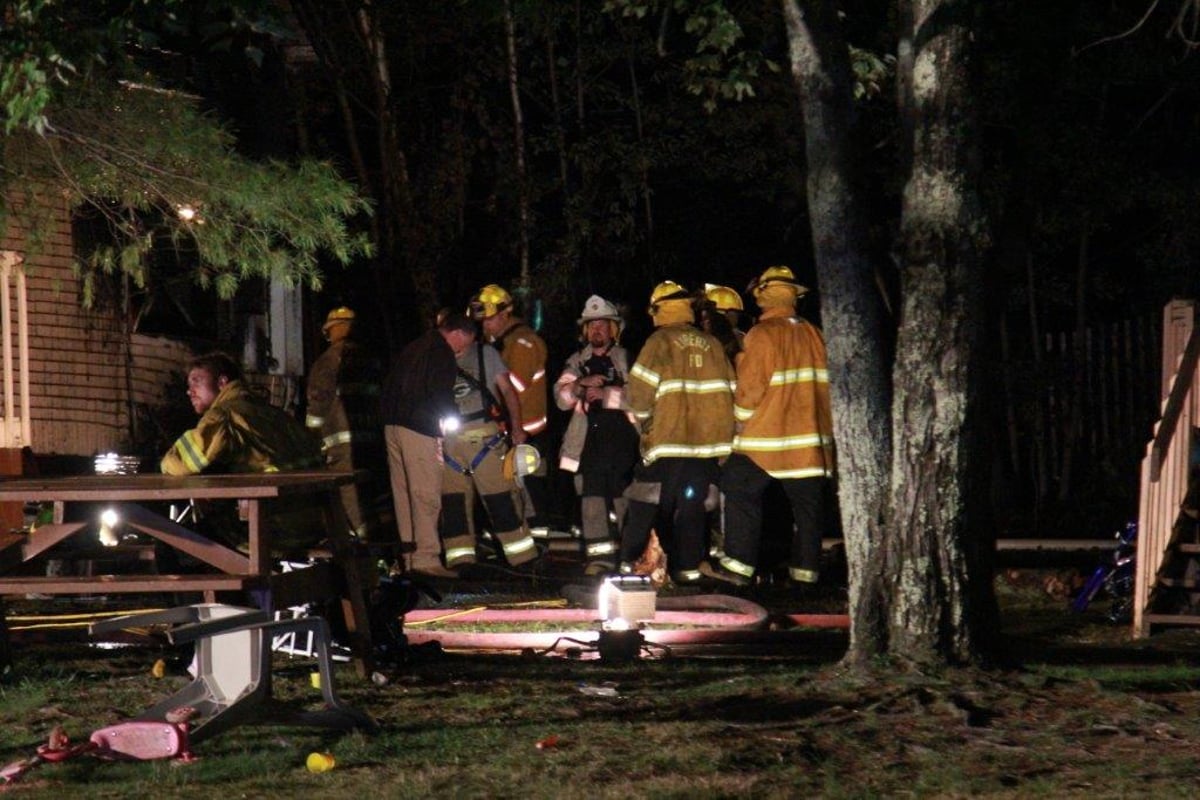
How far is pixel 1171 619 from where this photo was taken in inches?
410

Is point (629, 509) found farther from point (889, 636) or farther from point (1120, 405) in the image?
point (1120, 405)

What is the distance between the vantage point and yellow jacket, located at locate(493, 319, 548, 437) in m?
14.4

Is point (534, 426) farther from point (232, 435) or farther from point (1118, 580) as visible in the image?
point (232, 435)

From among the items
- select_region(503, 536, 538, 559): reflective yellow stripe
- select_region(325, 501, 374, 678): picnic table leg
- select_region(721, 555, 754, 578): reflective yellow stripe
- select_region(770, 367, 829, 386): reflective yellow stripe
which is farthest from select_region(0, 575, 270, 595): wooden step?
select_region(503, 536, 538, 559): reflective yellow stripe

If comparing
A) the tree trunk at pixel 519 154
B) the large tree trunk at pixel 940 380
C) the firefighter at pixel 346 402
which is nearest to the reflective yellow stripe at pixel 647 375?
the firefighter at pixel 346 402

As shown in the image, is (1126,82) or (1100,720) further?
(1126,82)

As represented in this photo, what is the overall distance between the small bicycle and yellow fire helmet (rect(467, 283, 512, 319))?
502cm

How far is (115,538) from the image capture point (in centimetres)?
953

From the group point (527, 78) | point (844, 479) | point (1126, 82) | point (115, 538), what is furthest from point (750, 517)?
point (527, 78)

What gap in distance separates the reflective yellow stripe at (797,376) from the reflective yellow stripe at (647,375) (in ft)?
2.61

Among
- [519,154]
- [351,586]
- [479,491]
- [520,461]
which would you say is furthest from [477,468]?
[519,154]

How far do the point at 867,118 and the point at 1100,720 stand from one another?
41.6ft

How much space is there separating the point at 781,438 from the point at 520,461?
7.51 ft

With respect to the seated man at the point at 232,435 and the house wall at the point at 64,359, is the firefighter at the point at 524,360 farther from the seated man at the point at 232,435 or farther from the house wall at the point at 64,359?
the seated man at the point at 232,435
